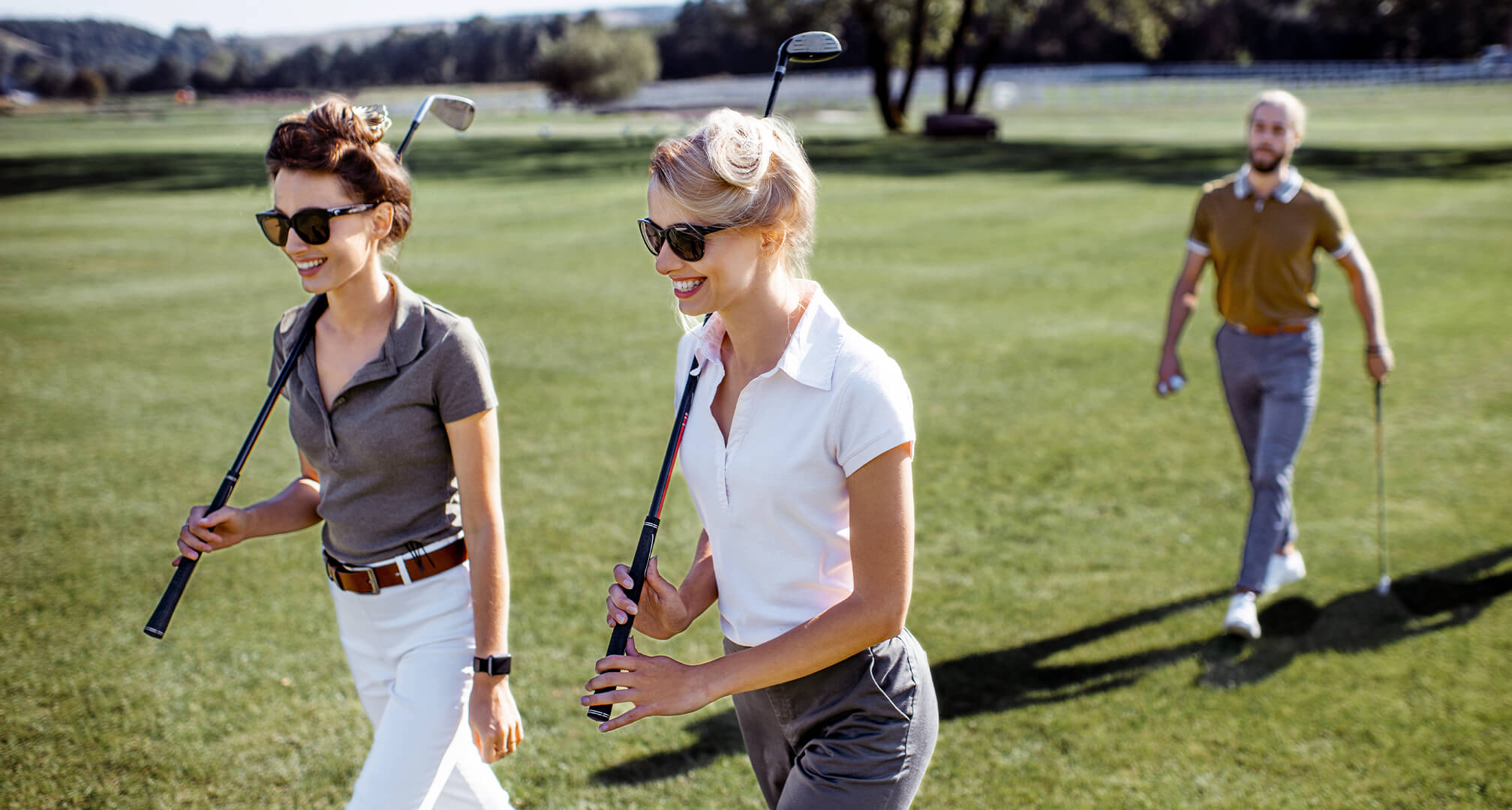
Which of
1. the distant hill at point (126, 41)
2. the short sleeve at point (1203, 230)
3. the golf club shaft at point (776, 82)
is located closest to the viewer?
the golf club shaft at point (776, 82)

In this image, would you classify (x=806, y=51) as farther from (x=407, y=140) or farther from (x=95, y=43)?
(x=95, y=43)

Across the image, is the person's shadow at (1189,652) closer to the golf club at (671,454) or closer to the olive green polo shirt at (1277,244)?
the olive green polo shirt at (1277,244)

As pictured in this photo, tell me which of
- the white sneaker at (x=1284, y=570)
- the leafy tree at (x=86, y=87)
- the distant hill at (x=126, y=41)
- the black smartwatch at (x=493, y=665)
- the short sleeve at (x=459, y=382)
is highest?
the distant hill at (x=126, y=41)

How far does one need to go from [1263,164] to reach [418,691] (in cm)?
472

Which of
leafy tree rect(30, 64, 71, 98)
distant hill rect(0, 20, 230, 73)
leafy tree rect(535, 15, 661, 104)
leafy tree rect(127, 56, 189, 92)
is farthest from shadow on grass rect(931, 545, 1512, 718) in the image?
distant hill rect(0, 20, 230, 73)

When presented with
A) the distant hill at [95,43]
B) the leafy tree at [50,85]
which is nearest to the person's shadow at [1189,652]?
the leafy tree at [50,85]

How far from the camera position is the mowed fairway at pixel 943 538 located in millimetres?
4527

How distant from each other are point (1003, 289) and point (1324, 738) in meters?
10.1

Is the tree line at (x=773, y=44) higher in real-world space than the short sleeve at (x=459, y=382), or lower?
higher

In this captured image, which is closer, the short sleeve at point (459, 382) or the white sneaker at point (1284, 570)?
the short sleeve at point (459, 382)

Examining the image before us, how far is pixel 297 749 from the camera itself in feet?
15.2

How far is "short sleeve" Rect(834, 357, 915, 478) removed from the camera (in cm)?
222

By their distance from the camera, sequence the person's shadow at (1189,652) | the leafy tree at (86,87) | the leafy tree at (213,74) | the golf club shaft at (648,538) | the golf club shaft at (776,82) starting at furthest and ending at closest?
the leafy tree at (213,74) → the leafy tree at (86,87) → the person's shadow at (1189,652) → the golf club shaft at (776,82) → the golf club shaft at (648,538)

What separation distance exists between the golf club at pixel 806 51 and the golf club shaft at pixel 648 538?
2.33ft
